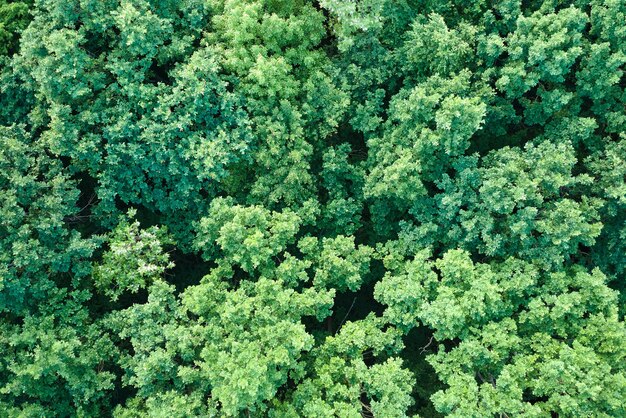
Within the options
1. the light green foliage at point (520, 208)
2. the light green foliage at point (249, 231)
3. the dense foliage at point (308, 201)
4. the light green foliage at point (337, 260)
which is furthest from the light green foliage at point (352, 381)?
the light green foliage at point (520, 208)

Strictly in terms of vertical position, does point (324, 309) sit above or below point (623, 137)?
below

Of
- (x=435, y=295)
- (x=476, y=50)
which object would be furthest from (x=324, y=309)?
(x=476, y=50)

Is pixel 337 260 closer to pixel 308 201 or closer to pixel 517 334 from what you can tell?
pixel 308 201

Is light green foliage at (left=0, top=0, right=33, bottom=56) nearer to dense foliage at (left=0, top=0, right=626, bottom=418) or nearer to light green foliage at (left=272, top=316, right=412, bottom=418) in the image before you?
dense foliage at (left=0, top=0, right=626, bottom=418)

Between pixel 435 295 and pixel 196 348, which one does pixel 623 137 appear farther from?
pixel 196 348

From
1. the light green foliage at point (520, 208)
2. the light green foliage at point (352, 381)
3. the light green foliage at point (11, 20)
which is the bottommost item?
the light green foliage at point (352, 381)

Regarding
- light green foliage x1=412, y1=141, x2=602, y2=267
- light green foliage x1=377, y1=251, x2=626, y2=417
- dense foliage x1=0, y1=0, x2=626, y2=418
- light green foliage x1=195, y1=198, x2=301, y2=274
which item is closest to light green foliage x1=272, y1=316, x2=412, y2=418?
dense foliage x1=0, y1=0, x2=626, y2=418

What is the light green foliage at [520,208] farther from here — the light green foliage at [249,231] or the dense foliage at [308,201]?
the light green foliage at [249,231]

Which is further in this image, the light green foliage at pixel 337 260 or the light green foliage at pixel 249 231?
the light green foliage at pixel 337 260
